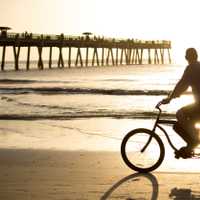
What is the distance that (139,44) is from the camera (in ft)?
330

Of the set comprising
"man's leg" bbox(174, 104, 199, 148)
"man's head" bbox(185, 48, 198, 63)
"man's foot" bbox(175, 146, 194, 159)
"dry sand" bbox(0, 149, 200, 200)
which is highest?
"man's head" bbox(185, 48, 198, 63)

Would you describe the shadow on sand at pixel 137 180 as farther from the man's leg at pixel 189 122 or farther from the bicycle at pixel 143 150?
the man's leg at pixel 189 122

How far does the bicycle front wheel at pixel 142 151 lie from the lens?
774cm

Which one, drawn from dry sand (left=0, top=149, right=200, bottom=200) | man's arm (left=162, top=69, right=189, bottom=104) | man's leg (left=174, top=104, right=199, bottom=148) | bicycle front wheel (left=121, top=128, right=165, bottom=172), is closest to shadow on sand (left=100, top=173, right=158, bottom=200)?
dry sand (left=0, top=149, right=200, bottom=200)

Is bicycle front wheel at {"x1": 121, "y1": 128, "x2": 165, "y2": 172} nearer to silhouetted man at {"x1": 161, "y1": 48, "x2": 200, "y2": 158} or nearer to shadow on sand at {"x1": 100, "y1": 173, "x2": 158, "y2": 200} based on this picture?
shadow on sand at {"x1": 100, "y1": 173, "x2": 158, "y2": 200}

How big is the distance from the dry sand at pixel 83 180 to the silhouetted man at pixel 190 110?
0.45 meters

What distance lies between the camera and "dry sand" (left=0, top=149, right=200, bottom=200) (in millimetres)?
6258

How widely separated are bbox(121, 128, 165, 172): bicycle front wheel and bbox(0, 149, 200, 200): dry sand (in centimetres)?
14

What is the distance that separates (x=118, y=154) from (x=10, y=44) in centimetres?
5718

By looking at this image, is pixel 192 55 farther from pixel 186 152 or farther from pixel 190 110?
pixel 186 152

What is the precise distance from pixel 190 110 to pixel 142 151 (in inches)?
37.0

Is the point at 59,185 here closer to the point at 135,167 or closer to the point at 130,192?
the point at 130,192

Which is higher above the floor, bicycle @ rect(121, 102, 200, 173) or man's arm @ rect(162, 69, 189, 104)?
man's arm @ rect(162, 69, 189, 104)

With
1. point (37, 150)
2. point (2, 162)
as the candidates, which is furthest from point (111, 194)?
point (37, 150)
